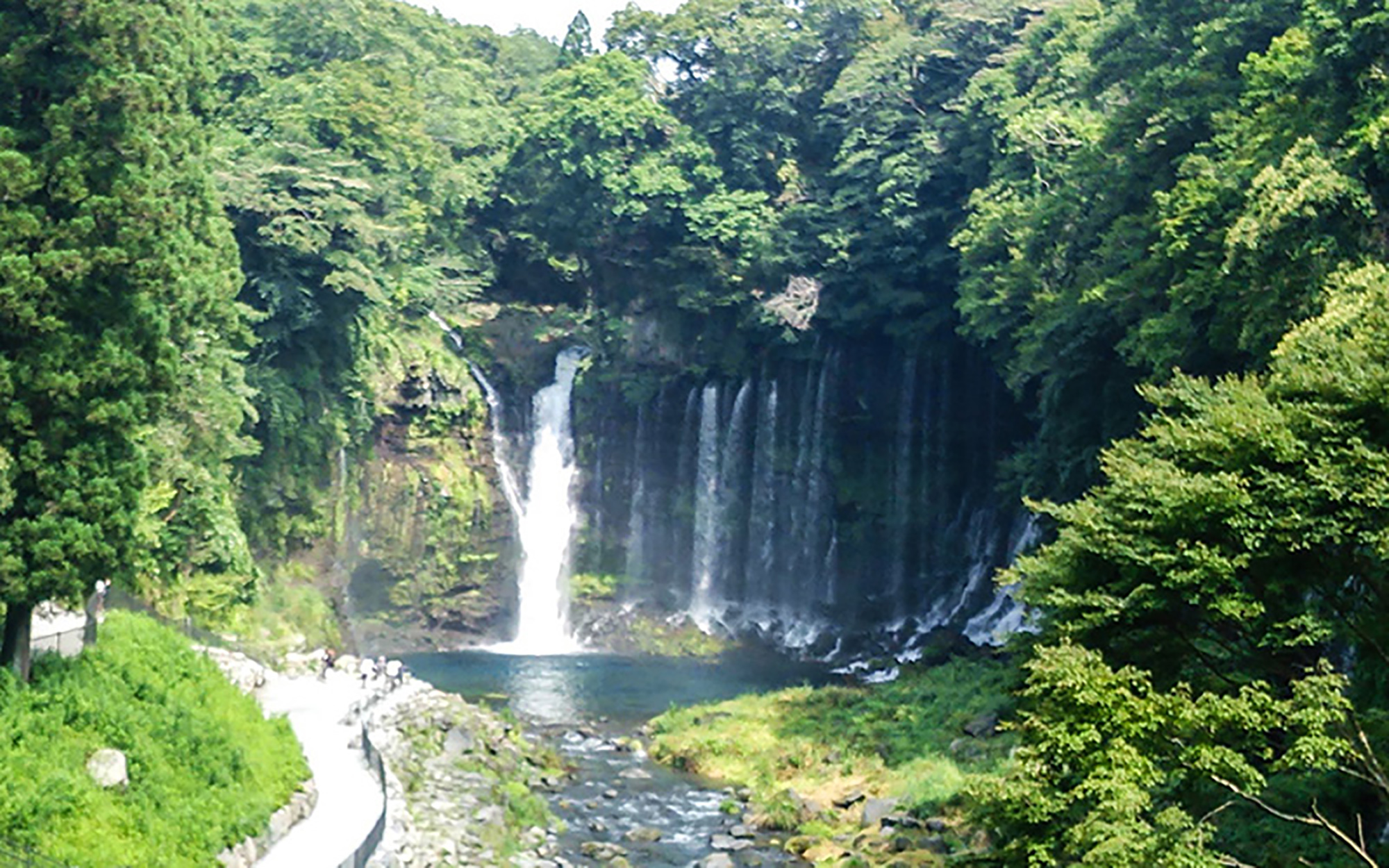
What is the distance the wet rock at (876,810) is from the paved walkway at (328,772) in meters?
9.12

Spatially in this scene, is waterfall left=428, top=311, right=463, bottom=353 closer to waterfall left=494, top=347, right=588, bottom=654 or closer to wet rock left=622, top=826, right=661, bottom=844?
waterfall left=494, top=347, right=588, bottom=654

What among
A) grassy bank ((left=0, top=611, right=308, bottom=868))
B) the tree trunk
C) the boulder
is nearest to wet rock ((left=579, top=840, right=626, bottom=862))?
grassy bank ((left=0, top=611, right=308, bottom=868))

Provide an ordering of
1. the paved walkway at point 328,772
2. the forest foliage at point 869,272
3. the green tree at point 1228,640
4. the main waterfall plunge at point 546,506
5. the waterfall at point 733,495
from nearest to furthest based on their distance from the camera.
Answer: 1. the green tree at point 1228,640
2. the forest foliage at point 869,272
3. the paved walkway at point 328,772
4. the main waterfall plunge at point 546,506
5. the waterfall at point 733,495

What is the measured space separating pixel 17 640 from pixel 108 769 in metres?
2.69

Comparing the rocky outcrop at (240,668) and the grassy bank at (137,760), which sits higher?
the grassy bank at (137,760)

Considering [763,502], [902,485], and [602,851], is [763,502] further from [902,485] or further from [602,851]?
[602,851]

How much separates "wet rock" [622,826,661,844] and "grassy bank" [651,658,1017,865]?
2113 mm

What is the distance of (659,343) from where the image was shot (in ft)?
176

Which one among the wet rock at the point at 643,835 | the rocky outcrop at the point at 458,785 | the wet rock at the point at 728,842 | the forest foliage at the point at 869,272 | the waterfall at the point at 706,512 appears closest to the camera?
the forest foliage at the point at 869,272

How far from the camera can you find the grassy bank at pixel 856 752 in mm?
25750

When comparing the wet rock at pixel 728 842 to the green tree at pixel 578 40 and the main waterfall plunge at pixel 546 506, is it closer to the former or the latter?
the main waterfall plunge at pixel 546 506

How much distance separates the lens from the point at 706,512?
5412cm

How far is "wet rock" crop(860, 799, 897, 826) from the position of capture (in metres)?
26.6

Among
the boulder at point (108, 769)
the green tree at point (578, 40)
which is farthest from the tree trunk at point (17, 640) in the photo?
the green tree at point (578, 40)
